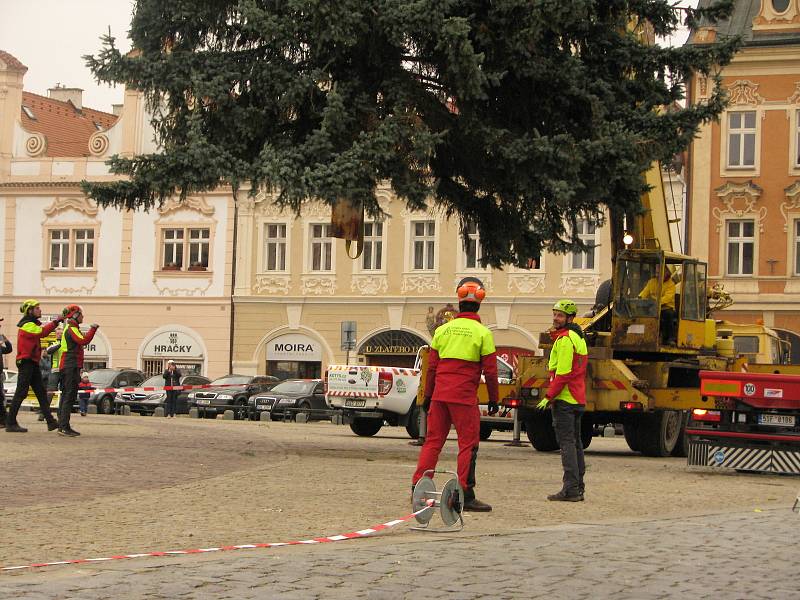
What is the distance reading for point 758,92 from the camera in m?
47.6

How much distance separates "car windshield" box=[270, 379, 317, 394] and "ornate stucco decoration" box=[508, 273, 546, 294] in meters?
11.1

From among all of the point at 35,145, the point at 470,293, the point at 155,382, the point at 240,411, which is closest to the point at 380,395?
the point at 240,411

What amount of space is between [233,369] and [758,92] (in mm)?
20226

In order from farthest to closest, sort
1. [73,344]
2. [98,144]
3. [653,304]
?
[98,144], [653,304], [73,344]

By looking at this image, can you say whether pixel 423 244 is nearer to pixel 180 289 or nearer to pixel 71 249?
pixel 180 289

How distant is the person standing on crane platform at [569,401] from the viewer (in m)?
14.0

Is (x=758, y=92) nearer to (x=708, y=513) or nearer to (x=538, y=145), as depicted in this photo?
(x=538, y=145)

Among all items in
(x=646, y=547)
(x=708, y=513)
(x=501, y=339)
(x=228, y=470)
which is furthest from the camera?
(x=501, y=339)

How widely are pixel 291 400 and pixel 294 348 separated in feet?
39.7

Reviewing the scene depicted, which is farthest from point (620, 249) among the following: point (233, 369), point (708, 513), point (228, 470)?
point (233, 369)

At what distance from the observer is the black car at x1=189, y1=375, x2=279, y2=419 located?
4369 cm

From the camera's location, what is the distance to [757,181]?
157 feet

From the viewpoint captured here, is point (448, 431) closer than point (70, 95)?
Yes

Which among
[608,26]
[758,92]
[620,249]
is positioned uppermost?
[758,92]
